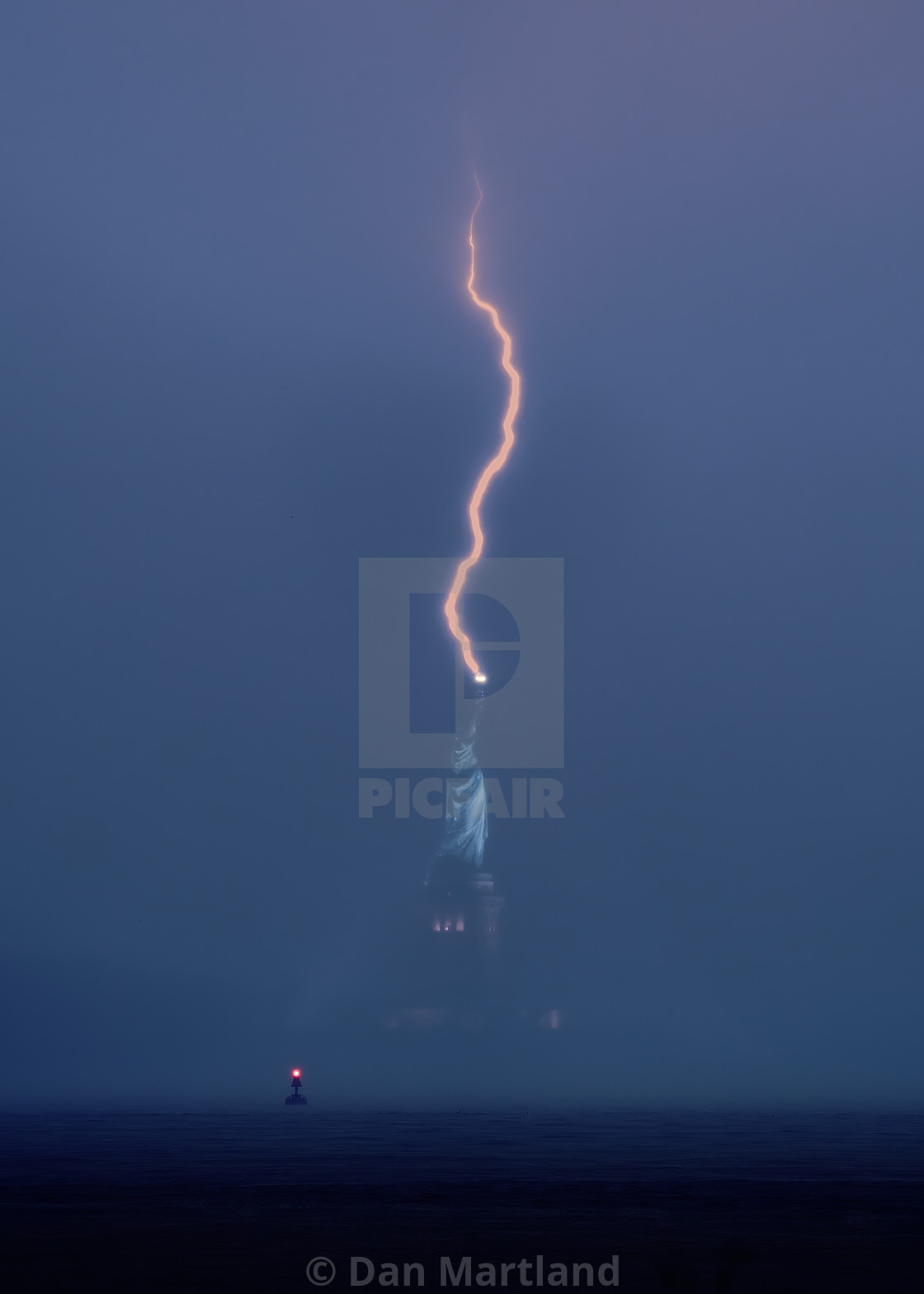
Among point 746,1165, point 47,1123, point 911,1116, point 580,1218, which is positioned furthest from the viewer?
point 911,1116

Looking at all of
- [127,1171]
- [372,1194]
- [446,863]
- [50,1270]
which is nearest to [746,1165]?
[372,1194]

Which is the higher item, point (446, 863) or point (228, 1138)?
point (446, 863)

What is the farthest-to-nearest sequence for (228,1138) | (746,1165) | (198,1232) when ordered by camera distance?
1. (228,1138)
2. (746,1165)
3. (198,1232)

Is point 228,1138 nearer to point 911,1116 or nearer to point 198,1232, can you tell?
point 198,1232

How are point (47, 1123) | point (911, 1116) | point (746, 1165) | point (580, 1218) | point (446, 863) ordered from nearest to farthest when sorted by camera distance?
point (580, 1218), point (746, 1165), point (47, 1123), point (911, 1116), point (446, 863)

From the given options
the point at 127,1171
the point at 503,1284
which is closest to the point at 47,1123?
the point at 127,1171

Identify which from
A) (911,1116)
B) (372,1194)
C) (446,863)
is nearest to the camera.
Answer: (372,1194)

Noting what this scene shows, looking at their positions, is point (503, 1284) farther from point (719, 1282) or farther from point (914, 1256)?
point (914, 1256)

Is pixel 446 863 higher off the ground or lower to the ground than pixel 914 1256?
higher

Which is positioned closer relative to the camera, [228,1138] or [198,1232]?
[198,1232]
